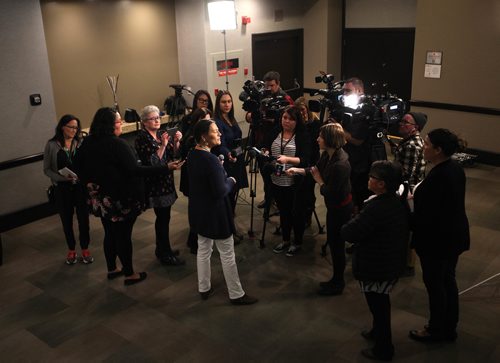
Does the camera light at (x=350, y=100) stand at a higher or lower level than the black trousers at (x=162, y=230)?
higher

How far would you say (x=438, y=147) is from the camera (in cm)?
266

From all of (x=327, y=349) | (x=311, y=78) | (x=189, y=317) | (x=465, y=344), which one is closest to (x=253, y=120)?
(x=189, y=317)

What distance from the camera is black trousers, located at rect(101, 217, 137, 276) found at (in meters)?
3.57

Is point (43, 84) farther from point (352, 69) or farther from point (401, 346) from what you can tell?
point (352, 69)

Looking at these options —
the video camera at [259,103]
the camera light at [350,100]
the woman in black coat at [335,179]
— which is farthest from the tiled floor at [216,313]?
the camera light at [350,100]

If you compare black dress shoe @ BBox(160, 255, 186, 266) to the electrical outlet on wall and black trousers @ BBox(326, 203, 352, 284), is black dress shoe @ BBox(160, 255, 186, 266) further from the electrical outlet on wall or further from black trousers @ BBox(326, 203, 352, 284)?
the electrical outlet on wall

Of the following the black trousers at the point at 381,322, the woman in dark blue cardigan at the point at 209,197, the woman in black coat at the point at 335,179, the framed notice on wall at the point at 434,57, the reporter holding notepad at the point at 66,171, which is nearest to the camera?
the black trousers at the point at 381,322

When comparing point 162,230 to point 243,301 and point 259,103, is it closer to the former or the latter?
point 243,301

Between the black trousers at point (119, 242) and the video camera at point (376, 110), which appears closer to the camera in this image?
the black trousers at point (119, 242)

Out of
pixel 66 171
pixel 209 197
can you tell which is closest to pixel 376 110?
pixel 209 197

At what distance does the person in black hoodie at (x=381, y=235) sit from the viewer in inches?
100.0

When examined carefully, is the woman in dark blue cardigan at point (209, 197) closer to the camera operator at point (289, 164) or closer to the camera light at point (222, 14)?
the camera operator at point (289, 164)

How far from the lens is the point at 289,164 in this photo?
12.8 ft

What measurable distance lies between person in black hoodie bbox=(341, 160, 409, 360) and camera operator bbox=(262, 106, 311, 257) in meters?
1.25
